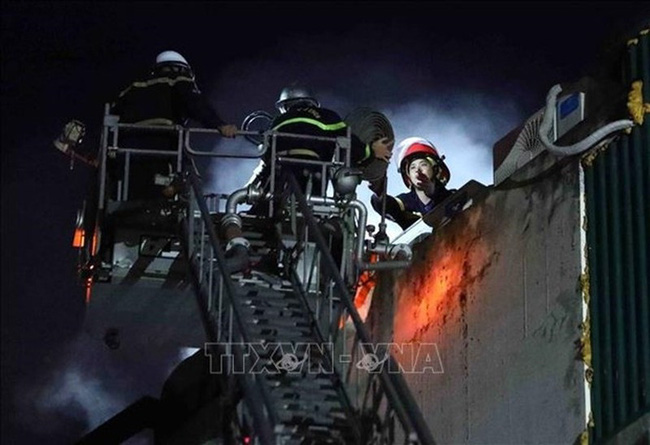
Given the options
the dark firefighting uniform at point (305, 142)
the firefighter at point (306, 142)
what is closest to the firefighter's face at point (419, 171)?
the firefighter at point (306, 142)

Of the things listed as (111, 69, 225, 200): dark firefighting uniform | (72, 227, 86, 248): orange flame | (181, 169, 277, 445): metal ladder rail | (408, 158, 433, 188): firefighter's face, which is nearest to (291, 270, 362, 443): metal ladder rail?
(181, 169, 277, 445): metal ladder rail

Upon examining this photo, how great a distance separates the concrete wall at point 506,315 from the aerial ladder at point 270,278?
2.07ft

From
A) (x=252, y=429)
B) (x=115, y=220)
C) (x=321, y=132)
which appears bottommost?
(x=252, y=429)

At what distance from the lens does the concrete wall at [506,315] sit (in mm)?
11078

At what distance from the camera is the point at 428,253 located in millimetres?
14141

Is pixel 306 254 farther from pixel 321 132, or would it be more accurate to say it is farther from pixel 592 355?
pixel 592 355

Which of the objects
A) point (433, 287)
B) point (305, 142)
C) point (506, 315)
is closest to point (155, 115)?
point (305, 142)

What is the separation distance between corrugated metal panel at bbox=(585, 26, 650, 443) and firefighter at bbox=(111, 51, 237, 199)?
14.2ft

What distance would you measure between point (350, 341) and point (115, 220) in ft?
9.15

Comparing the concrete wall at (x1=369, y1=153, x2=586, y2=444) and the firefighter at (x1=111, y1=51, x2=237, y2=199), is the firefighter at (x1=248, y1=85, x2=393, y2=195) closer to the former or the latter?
the firefighter at (x1=111, y1=51, x2=237, y2=199)

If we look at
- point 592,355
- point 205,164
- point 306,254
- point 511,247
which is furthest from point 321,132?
point 205,164

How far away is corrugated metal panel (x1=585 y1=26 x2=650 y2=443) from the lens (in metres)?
10.1

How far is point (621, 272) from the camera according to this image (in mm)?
10531

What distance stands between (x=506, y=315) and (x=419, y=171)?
187 inches
